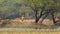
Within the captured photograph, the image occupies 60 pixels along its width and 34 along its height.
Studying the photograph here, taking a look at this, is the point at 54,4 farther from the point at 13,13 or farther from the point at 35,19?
the point at 13,13

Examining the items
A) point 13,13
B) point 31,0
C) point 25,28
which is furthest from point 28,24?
point 31,0

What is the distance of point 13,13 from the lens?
2.15m

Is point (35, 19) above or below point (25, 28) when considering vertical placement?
above

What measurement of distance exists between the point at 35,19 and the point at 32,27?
24 centimetres

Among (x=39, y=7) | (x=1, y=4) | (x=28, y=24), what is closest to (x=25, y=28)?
(x=28, y=24)

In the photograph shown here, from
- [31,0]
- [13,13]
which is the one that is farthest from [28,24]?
[31,0]

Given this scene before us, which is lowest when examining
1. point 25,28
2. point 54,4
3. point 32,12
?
point 25,28

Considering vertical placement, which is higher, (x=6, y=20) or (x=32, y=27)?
(x=6, y=20)

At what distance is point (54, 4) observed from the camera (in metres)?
2.23

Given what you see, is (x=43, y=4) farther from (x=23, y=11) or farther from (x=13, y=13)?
(x=13, y=13)

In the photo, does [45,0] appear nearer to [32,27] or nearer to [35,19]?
[35,19]

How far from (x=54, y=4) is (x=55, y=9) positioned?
140mm

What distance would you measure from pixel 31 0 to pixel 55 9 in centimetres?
71

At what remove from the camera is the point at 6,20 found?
7.15 ft
